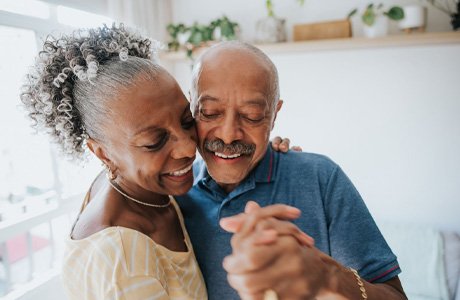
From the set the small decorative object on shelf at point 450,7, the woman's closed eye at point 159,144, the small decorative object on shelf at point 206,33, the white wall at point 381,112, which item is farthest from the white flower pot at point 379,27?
the woman's closed eye at point 159,144

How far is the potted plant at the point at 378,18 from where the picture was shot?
2.41m

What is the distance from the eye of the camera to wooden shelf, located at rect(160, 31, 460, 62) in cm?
233

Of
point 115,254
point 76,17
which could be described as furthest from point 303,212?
point 76,17

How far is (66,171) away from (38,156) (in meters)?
0.22

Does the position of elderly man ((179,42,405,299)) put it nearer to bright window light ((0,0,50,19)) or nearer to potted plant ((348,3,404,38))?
bright window light ((0,0,50,19))

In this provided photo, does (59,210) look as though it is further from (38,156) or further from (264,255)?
(264,255)

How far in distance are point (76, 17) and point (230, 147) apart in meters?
2.00

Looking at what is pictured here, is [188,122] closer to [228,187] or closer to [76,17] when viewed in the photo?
[228,187]

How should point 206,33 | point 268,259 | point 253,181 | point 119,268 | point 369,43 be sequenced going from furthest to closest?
1. point 206,33
2. point 369,43
3. point 253,181
4. point 119,268
5. point 268,259

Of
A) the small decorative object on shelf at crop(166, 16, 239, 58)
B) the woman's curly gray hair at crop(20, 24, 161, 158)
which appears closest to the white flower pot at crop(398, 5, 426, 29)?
the small decorative object on shelf at crop(166, 16, 239, 58)

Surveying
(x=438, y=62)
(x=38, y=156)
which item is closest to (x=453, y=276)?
(x=438, y=62)

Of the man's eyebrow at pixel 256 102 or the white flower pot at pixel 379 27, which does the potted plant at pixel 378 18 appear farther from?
the man's eyebrow at pixel 256 102

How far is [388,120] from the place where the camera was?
110 inches

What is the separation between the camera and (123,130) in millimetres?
849
